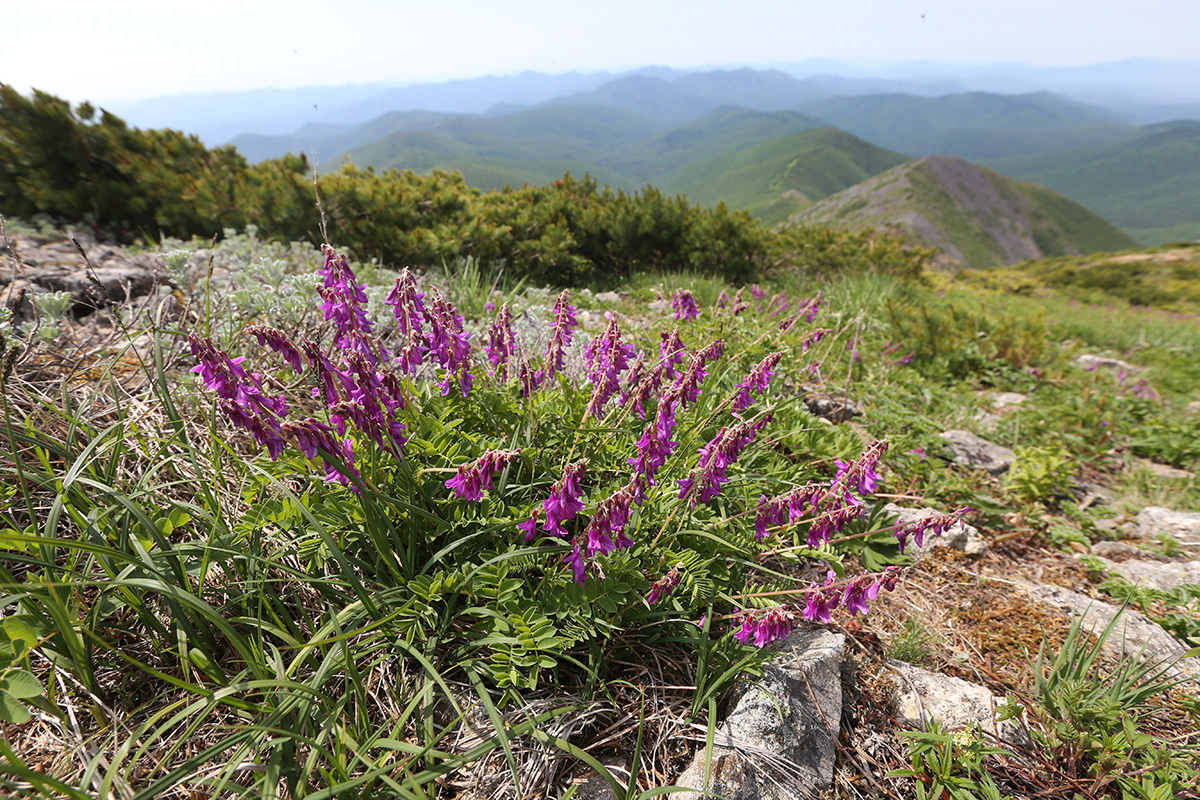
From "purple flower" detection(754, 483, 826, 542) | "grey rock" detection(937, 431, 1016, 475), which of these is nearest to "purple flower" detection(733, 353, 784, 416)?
"purple flower" detection(754, 483, 826, 542)

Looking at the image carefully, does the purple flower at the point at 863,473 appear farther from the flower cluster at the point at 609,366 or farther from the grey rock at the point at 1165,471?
the grey rock at the point at 1165,471

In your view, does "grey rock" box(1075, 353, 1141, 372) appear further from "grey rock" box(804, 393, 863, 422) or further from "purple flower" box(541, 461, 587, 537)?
"purple flower" box(541, 461, 587, 537)

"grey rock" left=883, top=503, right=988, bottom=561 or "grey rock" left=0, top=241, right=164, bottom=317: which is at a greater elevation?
"grey rock" left=0, top=241, right=164, bottom=317

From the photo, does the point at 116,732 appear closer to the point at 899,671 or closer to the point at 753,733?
the point at 753,733

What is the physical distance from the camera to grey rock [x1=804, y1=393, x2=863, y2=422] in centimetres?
557

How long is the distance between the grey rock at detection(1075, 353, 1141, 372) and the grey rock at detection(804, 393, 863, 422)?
6.16 m

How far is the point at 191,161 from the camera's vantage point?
10086 mm

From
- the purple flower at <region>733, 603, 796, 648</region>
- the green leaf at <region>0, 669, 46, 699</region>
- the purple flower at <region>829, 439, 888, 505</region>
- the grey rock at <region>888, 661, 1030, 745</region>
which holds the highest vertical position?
the purple flower at <region>829, 439, 888, 505</region>

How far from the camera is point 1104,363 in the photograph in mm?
9555

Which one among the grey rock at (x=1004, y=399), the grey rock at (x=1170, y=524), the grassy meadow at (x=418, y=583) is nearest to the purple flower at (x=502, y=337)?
the grassy meadow at (x=418, y=583)

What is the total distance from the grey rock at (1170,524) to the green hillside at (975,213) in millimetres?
157004

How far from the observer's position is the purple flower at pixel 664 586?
235 cm

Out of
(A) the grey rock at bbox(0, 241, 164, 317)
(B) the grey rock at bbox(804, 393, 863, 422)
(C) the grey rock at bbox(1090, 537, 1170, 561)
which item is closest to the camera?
(C) the grey rock at bbox(1090, 537, 1170, 561)

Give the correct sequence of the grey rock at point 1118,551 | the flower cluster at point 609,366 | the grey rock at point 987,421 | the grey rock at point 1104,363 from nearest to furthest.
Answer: the flower cluster at point 609,366, the grey rock at point 1118,551, the grey rock at point 987,421, the grey rock at point 1104,363
